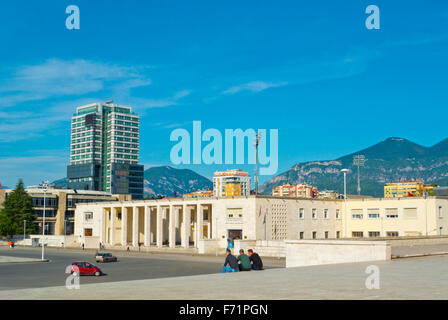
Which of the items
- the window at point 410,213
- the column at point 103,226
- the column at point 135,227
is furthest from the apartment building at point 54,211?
the window at point 410,213

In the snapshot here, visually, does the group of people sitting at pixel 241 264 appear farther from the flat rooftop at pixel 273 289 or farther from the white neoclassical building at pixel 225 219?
the white neoclassical building at pixel 225 219

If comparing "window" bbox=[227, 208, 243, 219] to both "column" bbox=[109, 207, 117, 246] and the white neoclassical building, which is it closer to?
the white neoclassical building

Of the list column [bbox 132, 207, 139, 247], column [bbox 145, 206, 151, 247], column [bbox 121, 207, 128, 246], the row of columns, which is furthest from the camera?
column [bbox 121, 207, 128, 246]

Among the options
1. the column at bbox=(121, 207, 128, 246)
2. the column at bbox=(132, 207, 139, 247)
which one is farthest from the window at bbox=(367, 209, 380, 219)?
the column at bbox=(121, 207, 128, 246)

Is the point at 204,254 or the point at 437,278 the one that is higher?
the point at 437,278

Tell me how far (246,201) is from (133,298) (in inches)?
2480

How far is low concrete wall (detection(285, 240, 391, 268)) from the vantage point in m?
26.7

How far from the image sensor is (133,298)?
12836 millimetres

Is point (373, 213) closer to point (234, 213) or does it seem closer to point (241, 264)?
point (234, 213)

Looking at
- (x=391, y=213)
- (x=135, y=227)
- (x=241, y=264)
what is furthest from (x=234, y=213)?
(x=241, y=264)

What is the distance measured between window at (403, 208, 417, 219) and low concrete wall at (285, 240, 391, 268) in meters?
46.8

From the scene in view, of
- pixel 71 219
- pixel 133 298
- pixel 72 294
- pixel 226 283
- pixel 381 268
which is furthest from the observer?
pixel 71 219
